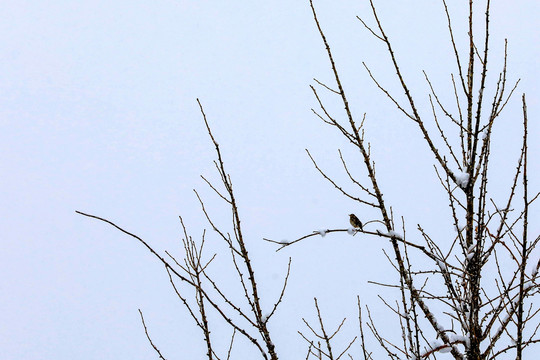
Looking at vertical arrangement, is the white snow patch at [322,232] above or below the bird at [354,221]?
below

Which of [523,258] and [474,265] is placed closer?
[523,258]

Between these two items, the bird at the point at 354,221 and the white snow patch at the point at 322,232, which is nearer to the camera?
the white snow patch at the point at 322,232

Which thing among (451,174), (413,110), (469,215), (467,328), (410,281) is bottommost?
(467,328)

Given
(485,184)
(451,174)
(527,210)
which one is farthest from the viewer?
(451,174)

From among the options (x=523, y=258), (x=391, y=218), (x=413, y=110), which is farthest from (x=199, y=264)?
(x=523, y=258)

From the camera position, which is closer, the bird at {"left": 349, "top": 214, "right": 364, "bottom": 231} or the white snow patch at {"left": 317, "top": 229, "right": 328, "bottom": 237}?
the white snow patch at {"left": 317, "top": 229, "right": 328, "bottom": 237}

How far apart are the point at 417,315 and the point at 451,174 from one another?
35.3 inches

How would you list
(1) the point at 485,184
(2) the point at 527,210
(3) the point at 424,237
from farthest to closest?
(3) the point at 424,237 → (1) the point at 485,184 → (2) the point at 527,210

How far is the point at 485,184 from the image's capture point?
108 inches

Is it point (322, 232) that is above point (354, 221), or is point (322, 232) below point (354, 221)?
below

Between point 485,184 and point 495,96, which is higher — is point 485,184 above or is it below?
below

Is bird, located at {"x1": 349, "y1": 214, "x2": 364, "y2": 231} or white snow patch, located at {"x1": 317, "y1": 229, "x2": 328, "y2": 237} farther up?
bird, located at {"x1": 349, "y1": 214, "x2": 364, "y2": 231}

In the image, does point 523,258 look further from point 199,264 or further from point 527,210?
point 199,264

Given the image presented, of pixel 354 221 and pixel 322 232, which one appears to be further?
pixel 354 221
